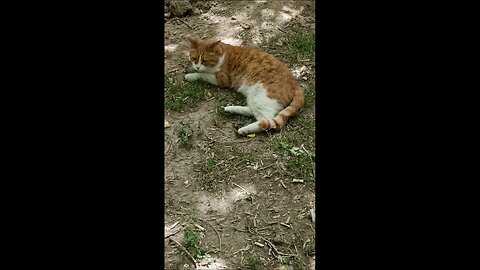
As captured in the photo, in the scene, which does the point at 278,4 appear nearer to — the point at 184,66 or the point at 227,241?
the point at 184,66

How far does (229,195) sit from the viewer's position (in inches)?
143

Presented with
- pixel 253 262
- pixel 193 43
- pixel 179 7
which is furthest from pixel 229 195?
pixel 179 7

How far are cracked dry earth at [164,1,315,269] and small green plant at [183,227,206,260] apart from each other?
0.09ft

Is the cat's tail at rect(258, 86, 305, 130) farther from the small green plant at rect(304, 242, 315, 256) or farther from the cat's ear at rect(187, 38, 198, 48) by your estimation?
the small green plant at rect(304, 242, 315, 256)

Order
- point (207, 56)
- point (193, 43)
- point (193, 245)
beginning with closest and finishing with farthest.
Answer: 1. point (193, 245)
2. point (207, 56)
3. point (193, 43)

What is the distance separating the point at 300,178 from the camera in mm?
3795

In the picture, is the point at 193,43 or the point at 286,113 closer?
the point at 286,113

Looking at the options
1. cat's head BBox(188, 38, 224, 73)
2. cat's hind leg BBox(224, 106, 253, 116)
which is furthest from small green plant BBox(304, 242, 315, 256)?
cat's head BBox(188, 38, 224, 73)

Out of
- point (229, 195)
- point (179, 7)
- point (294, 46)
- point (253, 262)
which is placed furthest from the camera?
point (179, 7)

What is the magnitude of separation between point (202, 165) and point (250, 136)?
0.56 m

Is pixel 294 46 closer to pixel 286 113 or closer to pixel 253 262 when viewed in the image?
pixel 286 113

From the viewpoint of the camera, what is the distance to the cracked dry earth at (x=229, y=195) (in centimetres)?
312

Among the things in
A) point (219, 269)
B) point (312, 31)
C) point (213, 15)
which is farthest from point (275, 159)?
point (213, 15)

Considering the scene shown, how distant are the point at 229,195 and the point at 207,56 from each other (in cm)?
179
